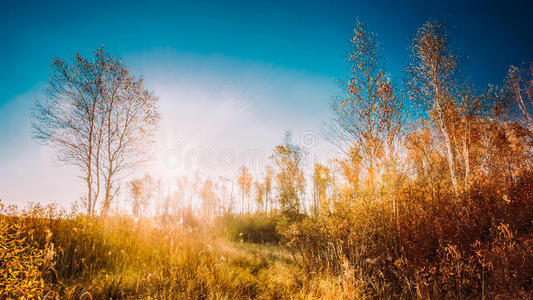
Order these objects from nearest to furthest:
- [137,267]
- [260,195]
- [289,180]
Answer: [137,267] → [289,180] → [260,195]

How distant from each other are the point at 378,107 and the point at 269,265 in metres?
5.81

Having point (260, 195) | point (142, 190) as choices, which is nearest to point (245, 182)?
point (260, 195)

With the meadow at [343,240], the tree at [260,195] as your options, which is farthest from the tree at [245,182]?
the meadow at [343,240]

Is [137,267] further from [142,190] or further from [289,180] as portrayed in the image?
[142,190]

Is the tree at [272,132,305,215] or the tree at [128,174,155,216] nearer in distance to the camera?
the tree at [272,132,305,215]

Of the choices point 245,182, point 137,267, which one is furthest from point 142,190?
point 137,267

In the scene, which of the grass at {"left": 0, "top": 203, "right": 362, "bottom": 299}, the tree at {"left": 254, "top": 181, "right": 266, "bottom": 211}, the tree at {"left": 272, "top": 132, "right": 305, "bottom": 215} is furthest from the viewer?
the tree at {"left": 254, "top": 181, "right": 266, "bottom": 211}

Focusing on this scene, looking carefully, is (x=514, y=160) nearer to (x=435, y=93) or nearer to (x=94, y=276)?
(x=435, y=93)

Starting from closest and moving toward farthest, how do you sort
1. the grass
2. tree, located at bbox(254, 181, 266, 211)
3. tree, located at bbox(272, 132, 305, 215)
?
the grass, tree, located at bbox(272, 132, 305, 215), tree, located at bbox(254, 181, 266, 211)

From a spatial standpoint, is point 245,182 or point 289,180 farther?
point 245,182

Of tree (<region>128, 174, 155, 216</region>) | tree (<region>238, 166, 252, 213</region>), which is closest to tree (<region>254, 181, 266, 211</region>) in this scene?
tree (<region>238, 166, 252, 213</region>)

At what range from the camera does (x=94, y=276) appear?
3.55 metres

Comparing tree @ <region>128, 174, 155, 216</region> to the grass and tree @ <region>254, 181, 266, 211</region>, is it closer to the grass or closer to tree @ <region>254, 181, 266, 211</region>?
tree @ <region>254, 181, 266, 211</region>

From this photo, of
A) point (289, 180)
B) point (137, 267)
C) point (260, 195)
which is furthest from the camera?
point (260, 195)
